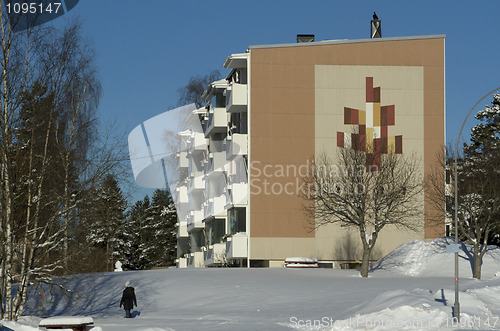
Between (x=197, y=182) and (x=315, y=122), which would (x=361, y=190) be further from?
(x=197, y=182)

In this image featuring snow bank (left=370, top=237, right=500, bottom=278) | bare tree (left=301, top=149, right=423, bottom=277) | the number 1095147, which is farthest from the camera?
snow bank (left=370, top=237, right=500, bottom=278)

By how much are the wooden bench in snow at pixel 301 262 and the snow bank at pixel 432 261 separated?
A: 3.69 metres

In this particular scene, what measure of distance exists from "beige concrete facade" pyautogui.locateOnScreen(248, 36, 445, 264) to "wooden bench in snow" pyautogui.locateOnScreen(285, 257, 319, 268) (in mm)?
2599

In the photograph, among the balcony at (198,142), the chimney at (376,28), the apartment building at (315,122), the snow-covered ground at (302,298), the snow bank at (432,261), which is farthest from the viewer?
the balcony at (198,142)

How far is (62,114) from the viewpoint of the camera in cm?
3027

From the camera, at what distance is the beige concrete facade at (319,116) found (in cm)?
5300

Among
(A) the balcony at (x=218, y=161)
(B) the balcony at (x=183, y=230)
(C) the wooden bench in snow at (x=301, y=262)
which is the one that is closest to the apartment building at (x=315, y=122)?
(C) the wooden bench in snow at (x=301, y=262)

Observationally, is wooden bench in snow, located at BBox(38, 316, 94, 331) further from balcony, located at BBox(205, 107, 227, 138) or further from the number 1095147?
balcony, located at BBox(205, 107, 227, 138)

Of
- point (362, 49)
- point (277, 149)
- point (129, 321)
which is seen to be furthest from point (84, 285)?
point (362, 49)

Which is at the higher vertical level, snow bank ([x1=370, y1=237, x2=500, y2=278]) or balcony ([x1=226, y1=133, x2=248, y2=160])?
balcony ([x1=226, y1=133, x2=248, y2=160])

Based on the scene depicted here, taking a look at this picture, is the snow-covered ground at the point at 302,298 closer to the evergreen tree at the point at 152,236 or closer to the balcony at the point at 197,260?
the balcony at the point at 197,260

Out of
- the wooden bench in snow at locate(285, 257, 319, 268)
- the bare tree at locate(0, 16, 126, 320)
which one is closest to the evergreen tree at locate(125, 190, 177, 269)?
the wooden bench in snow at locate(285, 257, 319, 268)

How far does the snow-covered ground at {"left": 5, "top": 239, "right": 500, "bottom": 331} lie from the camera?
88.0ft

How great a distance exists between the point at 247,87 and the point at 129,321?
27.4m
